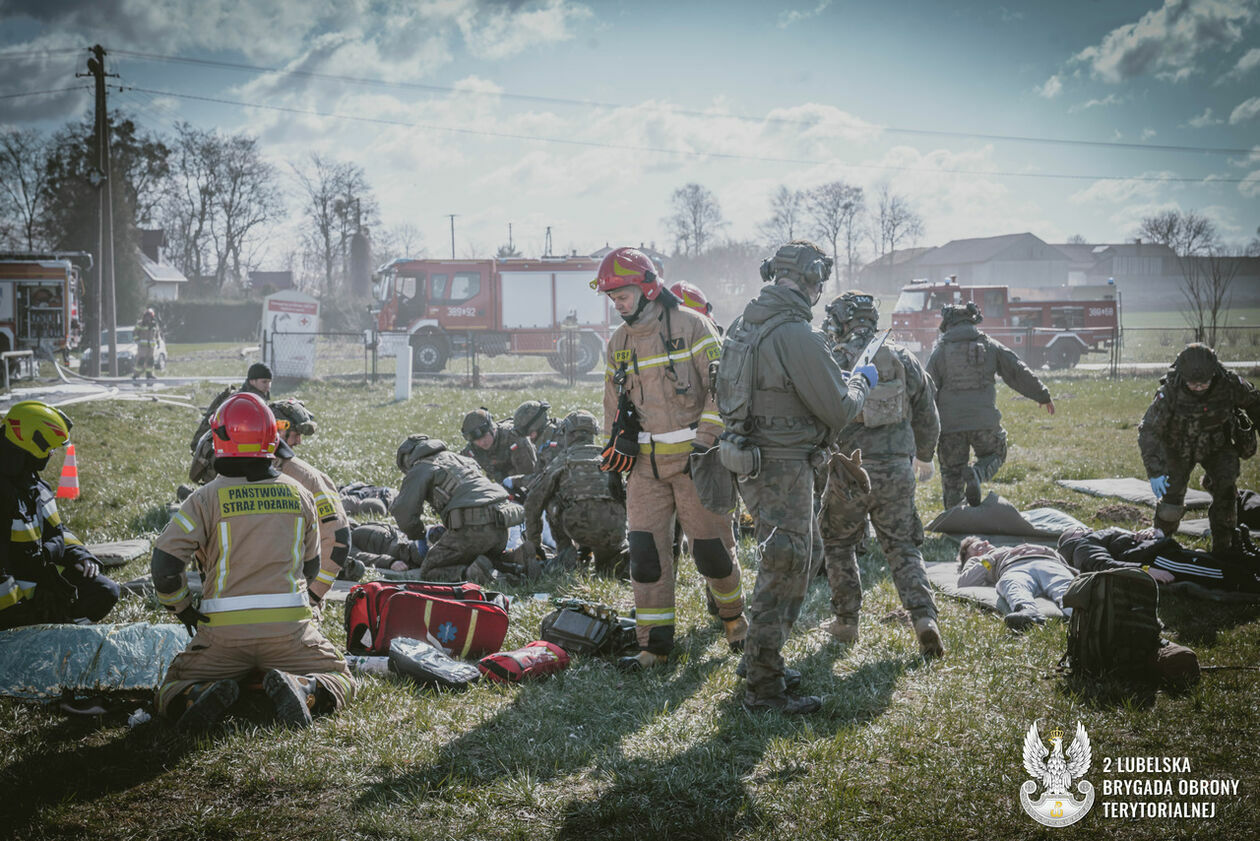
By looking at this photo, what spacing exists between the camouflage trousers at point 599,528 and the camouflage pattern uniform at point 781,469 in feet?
8.16

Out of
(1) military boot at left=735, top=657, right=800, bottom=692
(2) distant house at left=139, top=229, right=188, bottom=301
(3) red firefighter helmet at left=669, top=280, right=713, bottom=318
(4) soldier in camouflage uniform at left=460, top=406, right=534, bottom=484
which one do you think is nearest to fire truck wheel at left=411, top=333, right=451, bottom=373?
(4) soldier in camouflage uniform at left=460, top=406, right=534, bottom=484

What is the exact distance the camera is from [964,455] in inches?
340

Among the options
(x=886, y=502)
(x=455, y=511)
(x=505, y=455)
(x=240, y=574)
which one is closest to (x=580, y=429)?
(x=455, y=511)

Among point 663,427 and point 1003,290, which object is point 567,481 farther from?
point 1003,290

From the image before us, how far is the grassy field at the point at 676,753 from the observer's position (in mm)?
3334

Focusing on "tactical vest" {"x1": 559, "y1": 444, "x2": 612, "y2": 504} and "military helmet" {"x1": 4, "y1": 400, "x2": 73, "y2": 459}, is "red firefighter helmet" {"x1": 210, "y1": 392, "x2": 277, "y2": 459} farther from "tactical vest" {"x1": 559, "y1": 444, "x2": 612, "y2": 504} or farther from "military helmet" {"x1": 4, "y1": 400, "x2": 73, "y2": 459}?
"tactical vest" {"x1": 559, "y1": 444, "x2": 612, "y2": 504}

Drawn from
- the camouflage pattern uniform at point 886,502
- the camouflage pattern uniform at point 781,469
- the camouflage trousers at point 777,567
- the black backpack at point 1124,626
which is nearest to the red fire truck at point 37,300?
the camouflage pattern uniform at point 886,502

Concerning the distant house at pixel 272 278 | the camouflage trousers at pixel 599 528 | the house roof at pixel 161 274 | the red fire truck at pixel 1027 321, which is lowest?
the camouflage trousers at pixel 599 528

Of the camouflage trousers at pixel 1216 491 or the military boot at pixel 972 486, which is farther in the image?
the military boot at pixel 972 486

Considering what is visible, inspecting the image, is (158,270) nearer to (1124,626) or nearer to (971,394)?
(971,394)

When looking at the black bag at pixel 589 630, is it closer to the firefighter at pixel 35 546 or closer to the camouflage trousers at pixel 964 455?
the firefighter at pixel 35 546

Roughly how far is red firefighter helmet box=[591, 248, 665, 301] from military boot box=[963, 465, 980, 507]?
478cm

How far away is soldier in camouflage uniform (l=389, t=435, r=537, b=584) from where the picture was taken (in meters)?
6.52

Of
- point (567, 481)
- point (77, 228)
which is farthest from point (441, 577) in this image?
point (77, 228)
